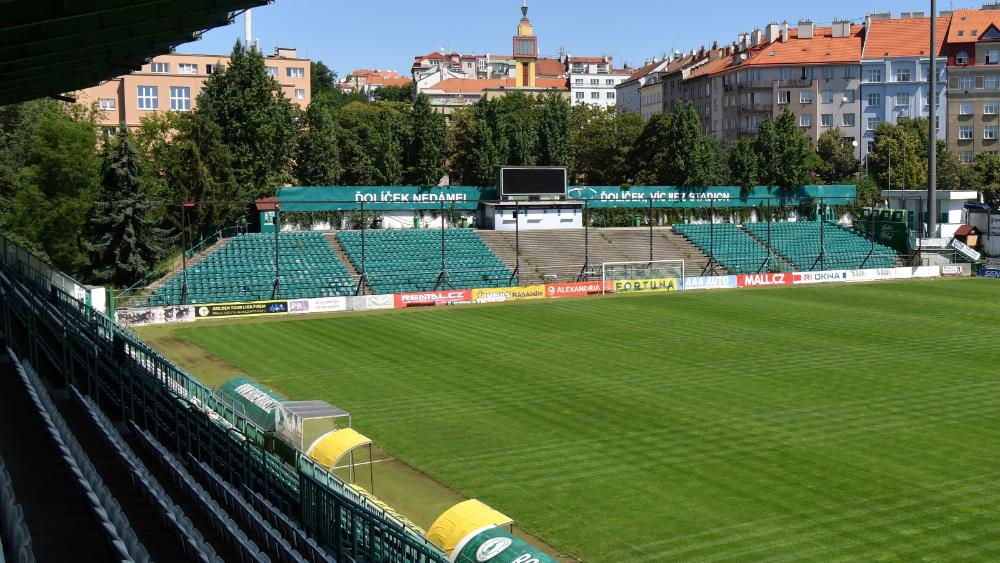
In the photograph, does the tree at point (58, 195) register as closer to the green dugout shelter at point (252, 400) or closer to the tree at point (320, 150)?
the tree at point (320, 150)

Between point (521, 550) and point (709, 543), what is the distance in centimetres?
645

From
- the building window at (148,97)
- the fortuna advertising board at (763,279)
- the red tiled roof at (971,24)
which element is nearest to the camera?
the fortuna advertising board at (763,279)

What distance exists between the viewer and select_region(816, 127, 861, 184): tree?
112 m

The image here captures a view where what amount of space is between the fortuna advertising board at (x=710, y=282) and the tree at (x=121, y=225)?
34432 mm

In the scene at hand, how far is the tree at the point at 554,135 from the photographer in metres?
89.0

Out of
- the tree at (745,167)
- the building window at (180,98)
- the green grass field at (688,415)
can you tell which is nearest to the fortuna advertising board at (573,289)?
the green grass field at (688,415)

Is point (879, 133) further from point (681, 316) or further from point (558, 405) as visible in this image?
point (558, 405)

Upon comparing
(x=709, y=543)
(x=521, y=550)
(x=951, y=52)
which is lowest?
(x=709, y=543)

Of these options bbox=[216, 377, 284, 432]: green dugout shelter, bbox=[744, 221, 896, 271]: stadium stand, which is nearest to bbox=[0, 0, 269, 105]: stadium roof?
bbox=[216, 377, 284, 432]: green dugout shelter

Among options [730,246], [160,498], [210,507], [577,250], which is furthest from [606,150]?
[160,498]

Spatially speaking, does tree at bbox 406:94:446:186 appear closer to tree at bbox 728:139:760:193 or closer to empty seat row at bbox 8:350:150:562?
tree at bbox 728:139:760:193

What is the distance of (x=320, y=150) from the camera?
271 ft

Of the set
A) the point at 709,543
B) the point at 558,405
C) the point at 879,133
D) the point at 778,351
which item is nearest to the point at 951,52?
the point at 879,133

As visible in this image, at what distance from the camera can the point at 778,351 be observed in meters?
42.2
